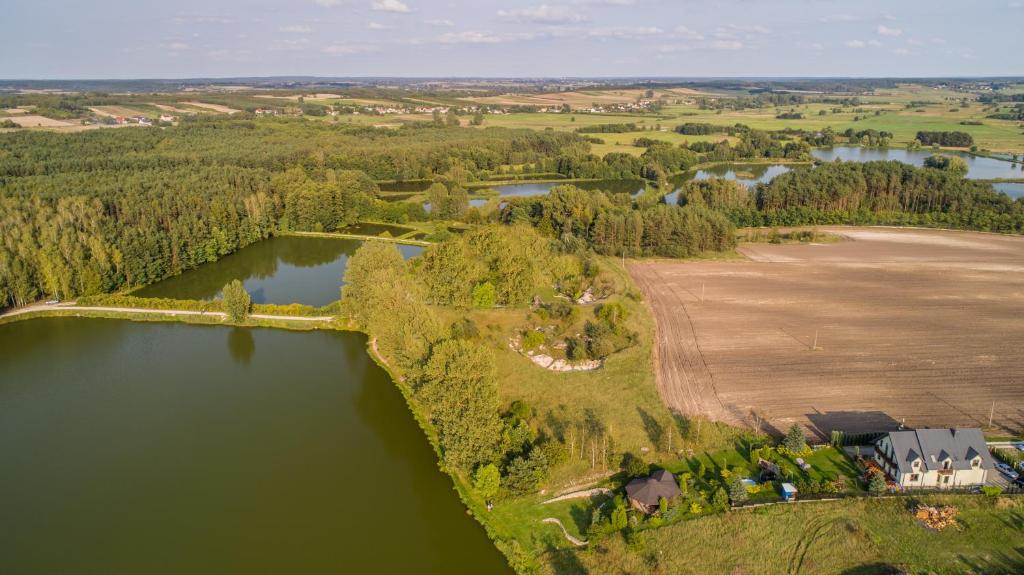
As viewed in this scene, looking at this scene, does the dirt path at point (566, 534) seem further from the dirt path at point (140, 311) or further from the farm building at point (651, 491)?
the dirt path at point (140, 311)

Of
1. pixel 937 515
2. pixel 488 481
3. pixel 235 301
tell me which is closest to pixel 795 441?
pixel 937 515

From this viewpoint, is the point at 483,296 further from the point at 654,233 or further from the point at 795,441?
the point at 654,233

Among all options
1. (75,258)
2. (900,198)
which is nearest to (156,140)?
(75,258)

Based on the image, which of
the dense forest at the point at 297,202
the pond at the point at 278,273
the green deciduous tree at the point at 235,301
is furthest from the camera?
the dense forest at the point at 297,202

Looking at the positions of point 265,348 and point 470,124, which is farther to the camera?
point 470,124

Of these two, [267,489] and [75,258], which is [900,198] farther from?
[75,258]

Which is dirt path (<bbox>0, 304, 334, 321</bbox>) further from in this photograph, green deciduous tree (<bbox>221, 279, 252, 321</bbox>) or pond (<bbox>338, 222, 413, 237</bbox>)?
pond (<bbox>338, 222, 413, 237</bbox>)

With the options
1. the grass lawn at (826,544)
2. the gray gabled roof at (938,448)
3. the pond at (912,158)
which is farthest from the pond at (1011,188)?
the grass lawn at (826,544)

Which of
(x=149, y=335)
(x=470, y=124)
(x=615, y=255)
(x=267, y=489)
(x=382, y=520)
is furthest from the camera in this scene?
(x=470, y=124)
